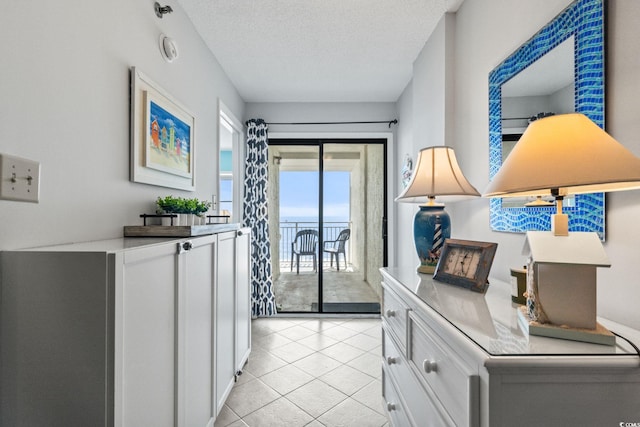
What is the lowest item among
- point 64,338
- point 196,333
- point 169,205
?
point 196,333

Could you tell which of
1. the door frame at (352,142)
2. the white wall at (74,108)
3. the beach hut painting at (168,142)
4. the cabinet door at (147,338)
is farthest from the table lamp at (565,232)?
the door frame at (352,142)

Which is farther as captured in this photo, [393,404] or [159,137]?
[159,137]

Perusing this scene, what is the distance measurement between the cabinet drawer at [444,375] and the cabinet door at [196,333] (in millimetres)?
964

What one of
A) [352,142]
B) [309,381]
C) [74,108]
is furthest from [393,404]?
[352,142]

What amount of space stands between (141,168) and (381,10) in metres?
1.85

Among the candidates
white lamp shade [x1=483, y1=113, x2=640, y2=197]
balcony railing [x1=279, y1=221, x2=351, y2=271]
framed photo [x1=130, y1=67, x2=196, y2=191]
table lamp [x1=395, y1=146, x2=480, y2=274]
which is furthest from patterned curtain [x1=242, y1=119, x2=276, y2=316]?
white lamp shade [x1=483, y1=113, x2=640, y2=197]

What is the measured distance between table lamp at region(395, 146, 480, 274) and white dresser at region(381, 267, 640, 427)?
0.56m

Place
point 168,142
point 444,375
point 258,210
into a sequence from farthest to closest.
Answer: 1. point 258,210
2. point 168,142
3. point 444,375

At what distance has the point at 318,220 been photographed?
399 cm

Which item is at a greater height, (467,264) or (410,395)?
(467,264)

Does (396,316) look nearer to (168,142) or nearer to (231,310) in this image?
(231,310)

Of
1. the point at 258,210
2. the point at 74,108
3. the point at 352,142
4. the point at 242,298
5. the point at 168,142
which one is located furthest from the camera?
the point at 352,142

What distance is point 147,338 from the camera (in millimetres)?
1049

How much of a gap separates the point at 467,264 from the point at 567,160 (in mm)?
624
